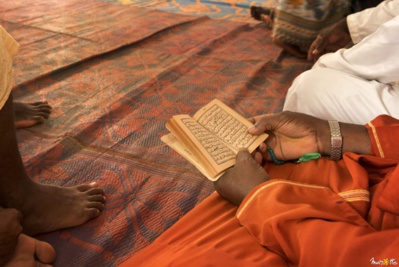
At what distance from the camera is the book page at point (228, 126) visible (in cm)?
92

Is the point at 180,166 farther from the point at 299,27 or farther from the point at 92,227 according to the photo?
the point at 299,27

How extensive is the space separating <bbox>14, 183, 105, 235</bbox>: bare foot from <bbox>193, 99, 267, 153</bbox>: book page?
14.2 inches

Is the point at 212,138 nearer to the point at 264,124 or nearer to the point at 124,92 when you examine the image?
the point at 264,124

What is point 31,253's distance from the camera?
790 millimetres

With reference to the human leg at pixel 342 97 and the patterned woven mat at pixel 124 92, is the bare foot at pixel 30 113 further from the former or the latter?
the human leg at pixel 342 97

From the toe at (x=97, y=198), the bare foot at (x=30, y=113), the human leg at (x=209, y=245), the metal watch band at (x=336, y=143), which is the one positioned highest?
the metal watch band at (x=336, y=143)

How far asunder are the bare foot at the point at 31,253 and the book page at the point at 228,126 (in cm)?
48

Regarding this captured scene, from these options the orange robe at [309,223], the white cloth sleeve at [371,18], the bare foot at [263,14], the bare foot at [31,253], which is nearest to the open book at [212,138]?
the orange robe at [309,223]

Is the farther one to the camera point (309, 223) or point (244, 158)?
point (244, 158)

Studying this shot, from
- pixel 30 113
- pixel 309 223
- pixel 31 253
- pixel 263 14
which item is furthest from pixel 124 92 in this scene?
pixel 263 14

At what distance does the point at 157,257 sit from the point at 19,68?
4.43ft

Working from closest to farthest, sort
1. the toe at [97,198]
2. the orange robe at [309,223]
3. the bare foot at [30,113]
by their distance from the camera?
the orange robe at [309,223]
the toe at [97,198]
the bare foot at [30,113]

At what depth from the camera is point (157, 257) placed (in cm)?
76

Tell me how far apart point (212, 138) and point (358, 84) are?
20.8 inches
